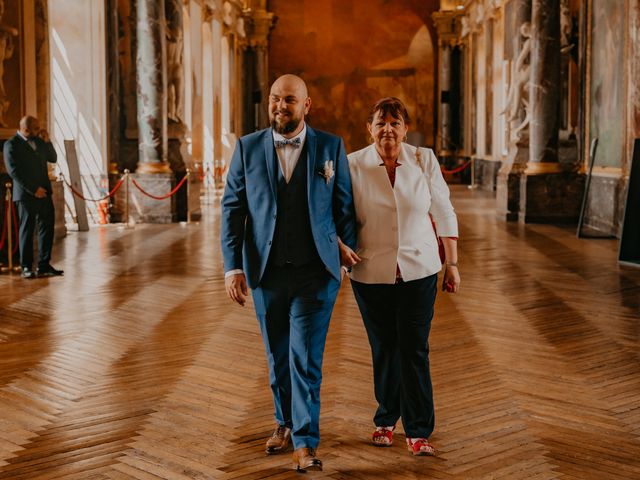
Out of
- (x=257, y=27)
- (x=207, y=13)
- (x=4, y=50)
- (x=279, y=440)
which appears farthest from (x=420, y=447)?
(x=257, y=27)

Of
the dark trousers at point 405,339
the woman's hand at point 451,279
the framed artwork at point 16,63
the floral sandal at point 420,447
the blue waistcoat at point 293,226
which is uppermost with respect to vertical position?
the framed artwork at point 16,63

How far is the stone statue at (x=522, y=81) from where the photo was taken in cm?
1733

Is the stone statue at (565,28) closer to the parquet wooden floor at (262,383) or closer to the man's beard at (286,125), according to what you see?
the parquet wooden floor at (262,383)

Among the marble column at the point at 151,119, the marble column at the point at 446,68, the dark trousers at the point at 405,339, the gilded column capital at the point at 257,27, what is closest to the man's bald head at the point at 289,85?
the dark trousers at the point at 405,339

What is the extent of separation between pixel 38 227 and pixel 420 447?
687 centimetres

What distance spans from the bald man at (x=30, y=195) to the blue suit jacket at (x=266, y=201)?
6.26 meters

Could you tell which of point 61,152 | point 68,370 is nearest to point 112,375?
point 68,370

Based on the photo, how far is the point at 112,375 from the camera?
17.9 ft

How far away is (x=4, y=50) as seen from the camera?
1131 centimetres

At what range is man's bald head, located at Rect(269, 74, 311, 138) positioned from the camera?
3.71 m

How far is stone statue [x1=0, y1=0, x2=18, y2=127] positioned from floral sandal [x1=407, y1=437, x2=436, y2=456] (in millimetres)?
8727

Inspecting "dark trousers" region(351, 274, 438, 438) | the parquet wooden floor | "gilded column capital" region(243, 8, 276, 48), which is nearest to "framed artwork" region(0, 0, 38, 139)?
the parquet wooden floor

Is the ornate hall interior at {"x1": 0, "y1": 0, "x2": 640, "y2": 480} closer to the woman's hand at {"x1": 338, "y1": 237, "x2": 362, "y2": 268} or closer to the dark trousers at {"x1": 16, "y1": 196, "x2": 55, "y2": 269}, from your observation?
the dark trousers at {"x1": 16, "y1": 196, "x2": 55, "y2": 269}

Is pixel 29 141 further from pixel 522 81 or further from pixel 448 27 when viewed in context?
pixel 448 27
